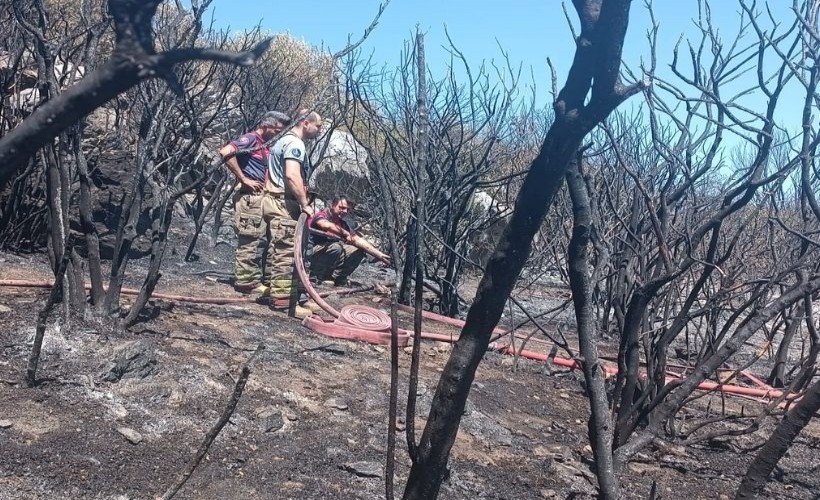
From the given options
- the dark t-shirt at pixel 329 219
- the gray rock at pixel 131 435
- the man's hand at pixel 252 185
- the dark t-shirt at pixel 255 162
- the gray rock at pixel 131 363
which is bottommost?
the gray rock at pixel 131 435

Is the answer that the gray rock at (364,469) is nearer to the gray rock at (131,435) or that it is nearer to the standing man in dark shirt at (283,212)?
the gray rock at (131,435)

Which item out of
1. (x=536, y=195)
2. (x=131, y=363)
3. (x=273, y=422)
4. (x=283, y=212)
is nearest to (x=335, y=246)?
(x=283, y=212)

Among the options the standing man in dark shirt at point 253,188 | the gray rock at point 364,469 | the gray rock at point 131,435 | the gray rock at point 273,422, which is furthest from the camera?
the standing man in dark shirt at point 253,188

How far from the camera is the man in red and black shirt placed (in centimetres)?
694

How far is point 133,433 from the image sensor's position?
3.35m

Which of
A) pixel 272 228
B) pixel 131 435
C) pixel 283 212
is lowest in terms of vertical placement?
pixel 131 435

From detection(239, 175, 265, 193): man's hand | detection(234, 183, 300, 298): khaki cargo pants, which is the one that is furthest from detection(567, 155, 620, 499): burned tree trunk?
detection(239, 175, 265, 193): man's hand

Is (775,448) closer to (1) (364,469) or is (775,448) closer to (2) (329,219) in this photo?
(1) (364,469)

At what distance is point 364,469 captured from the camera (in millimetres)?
3443

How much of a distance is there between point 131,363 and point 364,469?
1.29 metres

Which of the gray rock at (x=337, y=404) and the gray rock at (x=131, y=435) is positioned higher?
the gray rock at (x=337, y=404)

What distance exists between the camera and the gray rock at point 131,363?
3.75 metres

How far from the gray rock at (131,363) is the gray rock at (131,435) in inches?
17.5

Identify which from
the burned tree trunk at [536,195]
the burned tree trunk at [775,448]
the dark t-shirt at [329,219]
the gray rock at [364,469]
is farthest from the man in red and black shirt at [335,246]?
the burned tree trunk at [536,195]
